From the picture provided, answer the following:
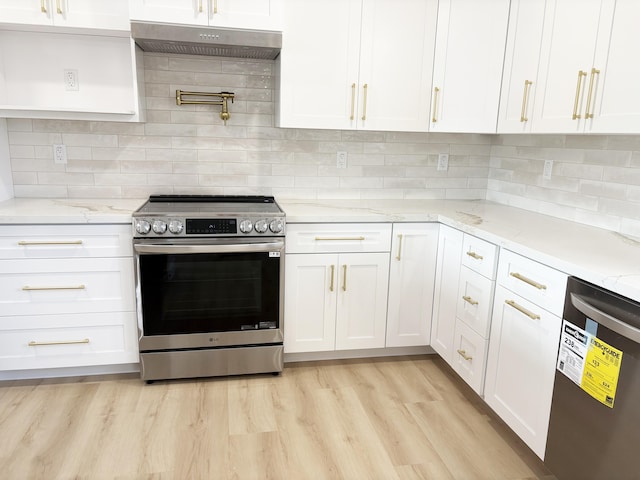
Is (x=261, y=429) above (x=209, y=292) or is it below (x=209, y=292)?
below

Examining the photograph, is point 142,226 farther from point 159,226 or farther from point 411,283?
point 411,283

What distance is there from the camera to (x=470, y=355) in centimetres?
245

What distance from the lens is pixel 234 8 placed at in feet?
8.16

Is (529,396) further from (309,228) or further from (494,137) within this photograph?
(494,137)

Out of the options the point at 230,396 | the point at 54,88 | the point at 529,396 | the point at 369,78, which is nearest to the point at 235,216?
the point at 230,396

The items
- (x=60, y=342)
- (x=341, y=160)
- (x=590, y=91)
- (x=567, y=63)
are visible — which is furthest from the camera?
(x=341, y=160)

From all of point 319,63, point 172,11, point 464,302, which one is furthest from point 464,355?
point 172,11

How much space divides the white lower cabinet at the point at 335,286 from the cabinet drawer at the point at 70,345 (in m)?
0.89

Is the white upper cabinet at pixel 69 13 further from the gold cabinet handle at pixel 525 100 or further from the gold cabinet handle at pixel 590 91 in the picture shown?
the gold cabinet handle at pixel 590 91

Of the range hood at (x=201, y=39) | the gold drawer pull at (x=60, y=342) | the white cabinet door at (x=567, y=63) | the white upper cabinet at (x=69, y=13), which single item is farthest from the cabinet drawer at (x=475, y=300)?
the white upper cabinet at (x=69, y=13)

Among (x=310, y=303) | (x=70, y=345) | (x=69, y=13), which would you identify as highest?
(x=69, y=13)

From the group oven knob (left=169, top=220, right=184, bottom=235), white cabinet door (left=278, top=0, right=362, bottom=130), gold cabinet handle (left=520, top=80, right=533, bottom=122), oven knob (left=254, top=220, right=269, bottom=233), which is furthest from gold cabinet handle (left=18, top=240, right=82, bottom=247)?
gold cabinet handle (left=520, top=80, right=533, bottom=122)

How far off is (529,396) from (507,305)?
0.39 m

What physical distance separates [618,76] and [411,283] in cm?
145
